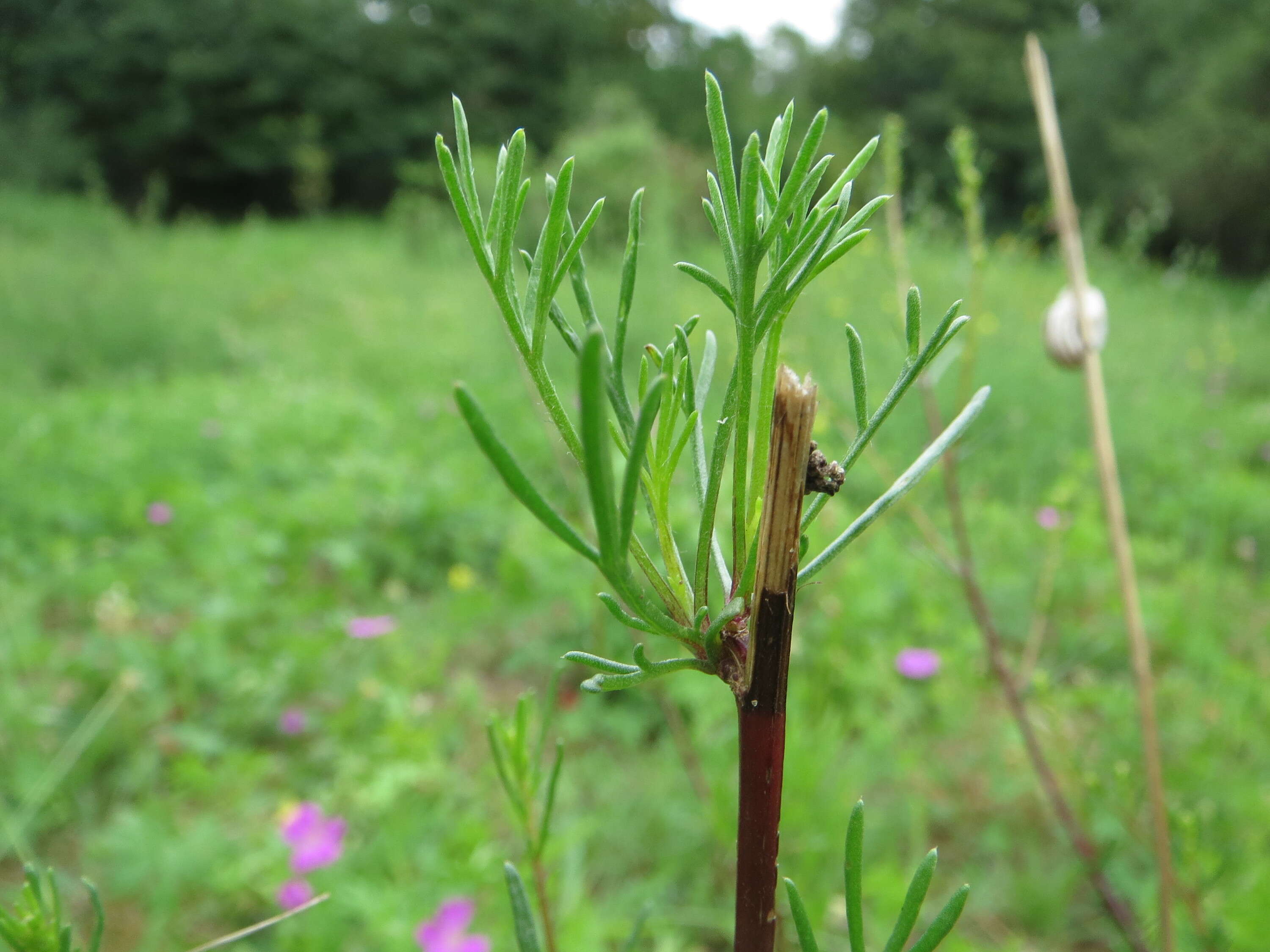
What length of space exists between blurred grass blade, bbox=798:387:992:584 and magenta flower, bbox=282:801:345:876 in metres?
0.89

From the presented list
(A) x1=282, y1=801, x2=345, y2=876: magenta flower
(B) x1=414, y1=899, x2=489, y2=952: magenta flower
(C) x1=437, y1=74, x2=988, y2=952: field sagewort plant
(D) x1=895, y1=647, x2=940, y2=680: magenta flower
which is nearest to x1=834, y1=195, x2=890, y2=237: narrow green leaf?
(C) x1=437, y1=74, x2=988, y2=952: field sagewort plant

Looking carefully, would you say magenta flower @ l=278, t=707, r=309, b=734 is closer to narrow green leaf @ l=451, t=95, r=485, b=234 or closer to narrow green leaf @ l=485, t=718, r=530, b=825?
narrow green leaf @ l=485, t=718, r=530, b=825

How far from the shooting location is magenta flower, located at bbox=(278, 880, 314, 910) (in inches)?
34.1

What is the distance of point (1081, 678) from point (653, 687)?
0.87m

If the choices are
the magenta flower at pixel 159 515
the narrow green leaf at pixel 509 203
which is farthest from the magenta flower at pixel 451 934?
the magenta flower at pixel 159 515

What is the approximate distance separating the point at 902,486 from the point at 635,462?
0.25ft

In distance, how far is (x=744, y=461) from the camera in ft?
0.47

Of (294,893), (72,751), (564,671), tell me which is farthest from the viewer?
(564,671)

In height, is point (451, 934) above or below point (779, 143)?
below

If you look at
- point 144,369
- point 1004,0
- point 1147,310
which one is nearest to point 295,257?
point 144,369

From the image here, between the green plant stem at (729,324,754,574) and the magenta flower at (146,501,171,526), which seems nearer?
the green plant stem at (729,324,754,574)

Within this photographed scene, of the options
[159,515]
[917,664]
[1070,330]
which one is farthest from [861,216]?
[159,515]

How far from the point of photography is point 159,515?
1736 millimetres

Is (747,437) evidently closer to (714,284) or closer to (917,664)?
(714,284)
